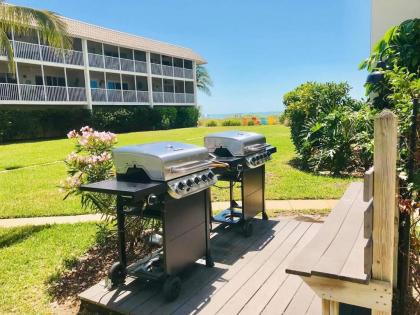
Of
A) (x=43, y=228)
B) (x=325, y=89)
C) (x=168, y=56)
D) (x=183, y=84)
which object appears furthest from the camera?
(x=183, y=84)

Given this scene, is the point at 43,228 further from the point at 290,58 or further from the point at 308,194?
the point at 290,58

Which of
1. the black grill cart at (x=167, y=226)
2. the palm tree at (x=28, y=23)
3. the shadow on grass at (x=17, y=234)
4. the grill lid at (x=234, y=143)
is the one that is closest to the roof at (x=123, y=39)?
the palm tree at (x=28, y=23)

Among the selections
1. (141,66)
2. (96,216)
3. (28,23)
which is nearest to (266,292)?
(96,216)

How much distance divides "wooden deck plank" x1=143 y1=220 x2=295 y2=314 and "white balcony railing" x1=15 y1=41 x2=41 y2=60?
23185mm

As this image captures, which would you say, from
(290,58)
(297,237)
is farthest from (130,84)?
(290,58)

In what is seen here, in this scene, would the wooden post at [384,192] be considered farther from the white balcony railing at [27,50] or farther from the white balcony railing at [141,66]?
the white balcony railing at [141,66]

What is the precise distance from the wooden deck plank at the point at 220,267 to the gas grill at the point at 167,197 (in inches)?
5.9

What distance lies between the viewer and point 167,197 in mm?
3264

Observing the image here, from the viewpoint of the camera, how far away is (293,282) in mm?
3613

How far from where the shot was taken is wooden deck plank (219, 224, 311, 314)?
3.25 m

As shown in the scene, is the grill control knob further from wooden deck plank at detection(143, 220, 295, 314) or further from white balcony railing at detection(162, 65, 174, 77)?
white balcony railing at detection(162, 65, 174, 77)

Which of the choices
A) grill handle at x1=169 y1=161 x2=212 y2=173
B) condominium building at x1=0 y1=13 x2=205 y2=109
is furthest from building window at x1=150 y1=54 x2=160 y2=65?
grill handle at x1=169 y1=161 x2=212 y2=173

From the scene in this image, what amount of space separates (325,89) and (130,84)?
1017 inches

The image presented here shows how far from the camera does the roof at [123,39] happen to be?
26891mm
